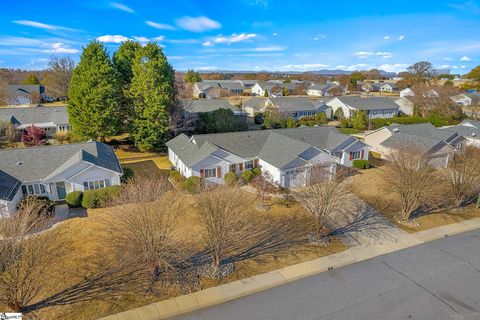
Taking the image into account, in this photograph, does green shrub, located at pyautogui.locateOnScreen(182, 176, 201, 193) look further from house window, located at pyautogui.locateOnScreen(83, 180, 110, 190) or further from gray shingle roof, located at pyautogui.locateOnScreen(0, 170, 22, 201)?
gray shingle roof, located at pyautogui.locateOnScreen(0, 170, 22, 201)

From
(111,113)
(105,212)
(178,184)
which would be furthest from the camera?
(111,113)

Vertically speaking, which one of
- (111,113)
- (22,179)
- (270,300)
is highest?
(111,113)

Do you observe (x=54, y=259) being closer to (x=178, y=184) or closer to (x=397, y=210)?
(x=178, y=184)

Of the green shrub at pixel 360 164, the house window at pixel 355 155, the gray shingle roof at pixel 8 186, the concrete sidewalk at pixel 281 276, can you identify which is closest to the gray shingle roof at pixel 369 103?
the house window at pixel 355 155

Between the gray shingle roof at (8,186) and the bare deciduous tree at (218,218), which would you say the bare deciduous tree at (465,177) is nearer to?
the bare deciduous tree at (218,218)

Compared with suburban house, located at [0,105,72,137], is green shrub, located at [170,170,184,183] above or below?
below

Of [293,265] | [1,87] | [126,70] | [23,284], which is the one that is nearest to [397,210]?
[293,265]

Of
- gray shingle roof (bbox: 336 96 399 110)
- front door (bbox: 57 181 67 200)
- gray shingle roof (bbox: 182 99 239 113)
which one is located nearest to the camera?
front door (bbox: 57 181 67 200)

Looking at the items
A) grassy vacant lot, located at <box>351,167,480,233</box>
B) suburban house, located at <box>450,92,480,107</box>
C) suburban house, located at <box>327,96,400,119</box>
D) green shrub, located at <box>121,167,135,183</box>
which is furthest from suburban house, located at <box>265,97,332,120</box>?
suburban house, located at <box>450,92,480,107</box>
